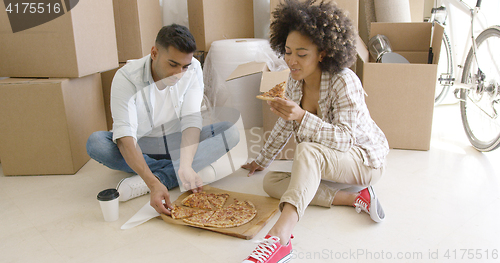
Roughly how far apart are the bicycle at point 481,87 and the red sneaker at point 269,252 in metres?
1.42

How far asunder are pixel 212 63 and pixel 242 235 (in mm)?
1616

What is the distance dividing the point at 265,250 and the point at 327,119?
0.58 m

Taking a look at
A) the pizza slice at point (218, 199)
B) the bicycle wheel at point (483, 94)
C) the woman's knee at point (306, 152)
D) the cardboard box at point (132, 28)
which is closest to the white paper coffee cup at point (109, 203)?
the pizza slice at point (218, 199)

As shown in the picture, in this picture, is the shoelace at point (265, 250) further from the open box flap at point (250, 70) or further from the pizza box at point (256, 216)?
the open box flap at point (250, 70)

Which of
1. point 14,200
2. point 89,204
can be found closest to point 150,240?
Result: point 89,204

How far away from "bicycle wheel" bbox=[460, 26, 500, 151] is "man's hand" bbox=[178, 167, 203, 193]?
4.96ft

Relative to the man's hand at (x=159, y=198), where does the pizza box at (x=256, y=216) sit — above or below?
below

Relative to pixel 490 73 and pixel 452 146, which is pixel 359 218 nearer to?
pixel 452 146

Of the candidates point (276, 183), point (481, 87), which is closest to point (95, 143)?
point (276, 183)

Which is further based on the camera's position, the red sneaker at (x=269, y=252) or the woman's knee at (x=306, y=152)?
the woman's knee at (x=306, y=152)

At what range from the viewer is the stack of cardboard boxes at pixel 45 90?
1696 mm

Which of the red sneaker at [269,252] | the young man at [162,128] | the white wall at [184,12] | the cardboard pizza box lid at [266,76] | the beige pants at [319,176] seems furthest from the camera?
the white wall at [184,12]

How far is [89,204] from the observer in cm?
150

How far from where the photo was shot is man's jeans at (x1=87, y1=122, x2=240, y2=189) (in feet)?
5.05
